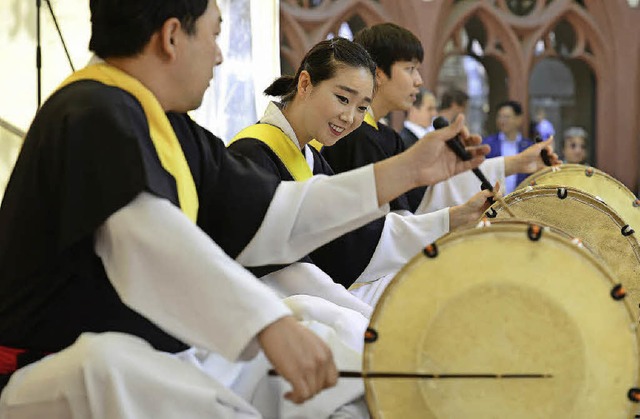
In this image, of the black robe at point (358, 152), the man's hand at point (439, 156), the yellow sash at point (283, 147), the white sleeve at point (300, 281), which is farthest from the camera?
the black robe at point (358, 152)

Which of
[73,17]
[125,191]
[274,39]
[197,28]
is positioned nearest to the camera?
[125,191]

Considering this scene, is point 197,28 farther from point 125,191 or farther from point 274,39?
point 274,39

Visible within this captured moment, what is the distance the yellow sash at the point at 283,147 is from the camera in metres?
3.23

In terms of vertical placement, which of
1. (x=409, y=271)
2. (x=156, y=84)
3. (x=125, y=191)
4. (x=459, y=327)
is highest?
(x=156, y=84)

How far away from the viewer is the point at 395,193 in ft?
7.38

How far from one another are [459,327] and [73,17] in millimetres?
3540

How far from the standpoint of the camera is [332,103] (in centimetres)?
339

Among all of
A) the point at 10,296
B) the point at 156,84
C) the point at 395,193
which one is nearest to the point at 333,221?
the point at 395,193

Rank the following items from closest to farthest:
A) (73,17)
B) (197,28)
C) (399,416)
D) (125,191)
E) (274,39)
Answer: (125,191) → (399,416) → (197,28) → (73,17) → (274,39)

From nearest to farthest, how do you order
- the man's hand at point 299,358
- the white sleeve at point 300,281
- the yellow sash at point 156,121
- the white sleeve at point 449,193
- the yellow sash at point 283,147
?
1. the man's hand at point 299,358
2. the yellow sash at point 156,121
3. the white sleeve at point 300,281
4. the yellow sash at point 283,147
5. the white sleeve at point 449,193

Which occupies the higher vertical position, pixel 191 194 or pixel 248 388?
pixel 191 194

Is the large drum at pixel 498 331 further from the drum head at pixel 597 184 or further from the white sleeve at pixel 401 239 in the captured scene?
the drum head at pixel 597 184

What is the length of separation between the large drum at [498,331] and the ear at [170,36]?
0.70 metres

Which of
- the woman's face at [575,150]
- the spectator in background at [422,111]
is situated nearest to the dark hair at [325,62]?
the spectator in background at [422,111]
